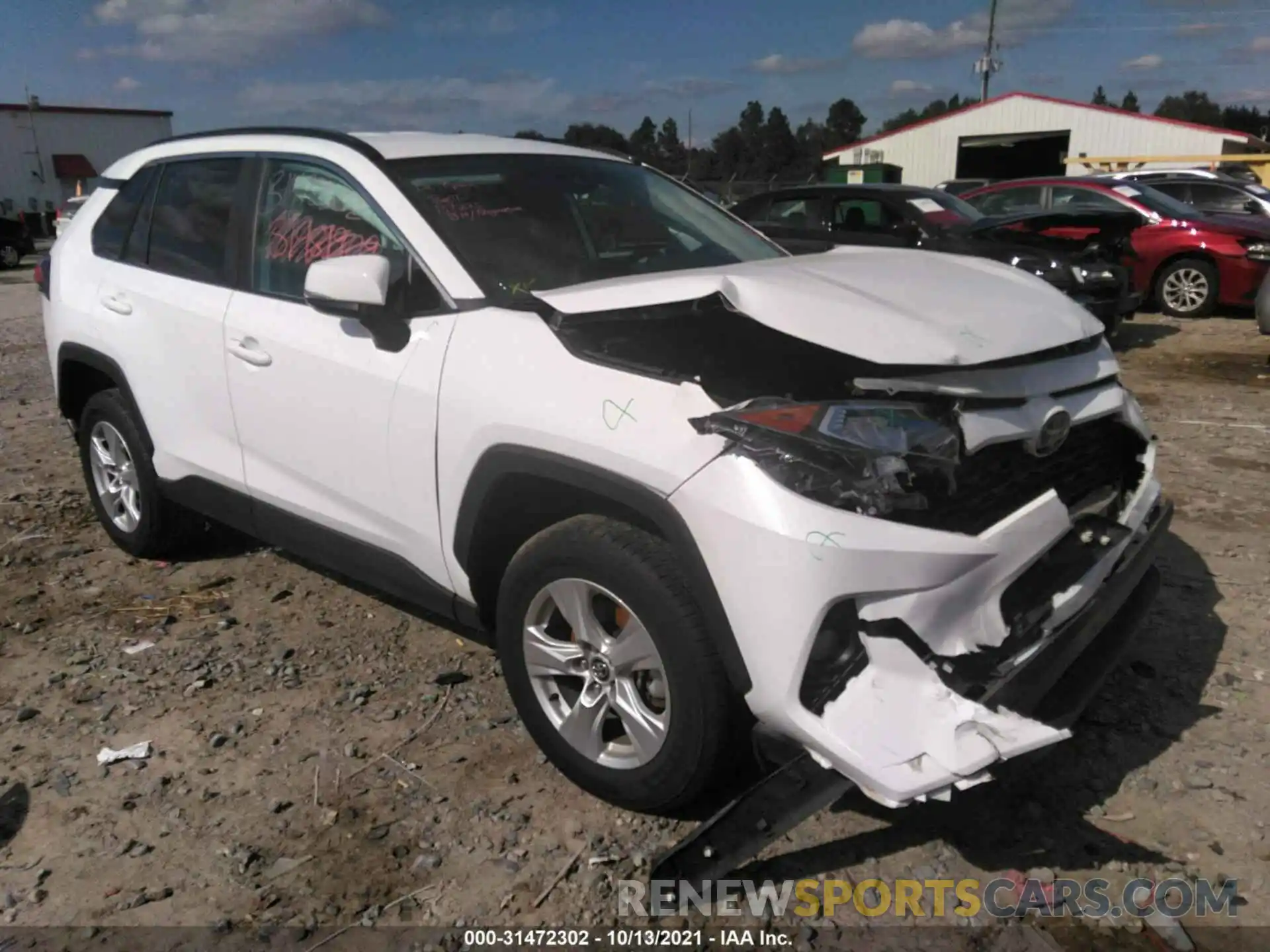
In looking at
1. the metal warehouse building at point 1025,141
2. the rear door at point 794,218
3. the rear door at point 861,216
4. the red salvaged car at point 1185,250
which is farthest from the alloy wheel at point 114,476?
the metal warehouse building at point 1025,141

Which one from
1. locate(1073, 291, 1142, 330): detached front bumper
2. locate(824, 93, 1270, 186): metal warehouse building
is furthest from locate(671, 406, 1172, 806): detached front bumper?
locate(824, 93, 1270, 186): metal warehouse building

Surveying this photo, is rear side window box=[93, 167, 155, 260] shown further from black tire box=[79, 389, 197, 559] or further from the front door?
the front door

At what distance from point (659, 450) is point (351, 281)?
1087 mm

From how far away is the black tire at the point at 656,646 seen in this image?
2400mm

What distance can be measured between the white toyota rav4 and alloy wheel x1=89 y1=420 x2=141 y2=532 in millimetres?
701

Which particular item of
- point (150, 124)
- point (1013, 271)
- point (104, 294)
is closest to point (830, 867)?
point (1013, 271)

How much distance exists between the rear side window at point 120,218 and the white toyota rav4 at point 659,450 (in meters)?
0.50

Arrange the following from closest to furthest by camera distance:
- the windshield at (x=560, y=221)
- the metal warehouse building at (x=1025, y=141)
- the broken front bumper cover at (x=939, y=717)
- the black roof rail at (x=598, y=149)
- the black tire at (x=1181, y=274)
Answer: the broken front bumper cover at (x=939, y=717), the windshield at (x=560, y=221), the black roof rail at (x=598, y=149), the black tire at (x=1181, y=274), the metal warehouse building at (x=1025, y=141)

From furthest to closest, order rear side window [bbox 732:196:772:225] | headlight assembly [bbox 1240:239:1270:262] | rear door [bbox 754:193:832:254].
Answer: headlight assembly [bbox 1240:239:1270:262], rear side window [bbox 732:196:772:225], rear door [bbox 754:193:832:254]

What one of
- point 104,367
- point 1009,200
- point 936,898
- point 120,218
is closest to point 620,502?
point 936,898

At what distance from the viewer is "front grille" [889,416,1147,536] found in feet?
7.78

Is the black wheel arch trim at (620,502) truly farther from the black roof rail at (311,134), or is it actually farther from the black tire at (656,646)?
the black roof rail at (311,134)

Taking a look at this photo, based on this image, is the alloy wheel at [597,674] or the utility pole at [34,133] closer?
the alloy wheel at [597,674]

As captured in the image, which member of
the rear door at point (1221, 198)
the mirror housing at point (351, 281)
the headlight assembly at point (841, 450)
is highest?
the mirror housing at point (351, 281)
